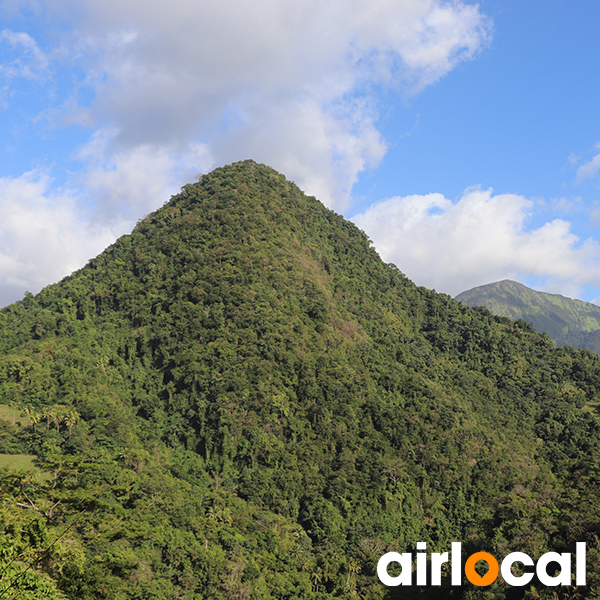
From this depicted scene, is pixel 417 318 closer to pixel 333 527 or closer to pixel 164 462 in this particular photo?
pixel 333 527

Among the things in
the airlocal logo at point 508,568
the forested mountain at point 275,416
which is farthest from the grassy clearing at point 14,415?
the airlocal logo at point 508,568

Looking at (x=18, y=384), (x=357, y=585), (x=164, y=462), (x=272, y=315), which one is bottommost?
(x=357, y=585)

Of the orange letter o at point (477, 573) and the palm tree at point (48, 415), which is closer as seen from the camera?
the orange letter o at point (477, 573)

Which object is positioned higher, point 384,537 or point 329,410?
point 329,410

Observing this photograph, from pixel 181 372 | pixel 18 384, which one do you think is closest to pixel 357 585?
pixel 181 372

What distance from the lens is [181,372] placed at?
77500 millimetres

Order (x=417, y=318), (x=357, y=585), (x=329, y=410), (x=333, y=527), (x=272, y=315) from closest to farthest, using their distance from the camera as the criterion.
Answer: (x=357, y=585), (x=333, y=527), (x=329, y=410), (x=272, y=315), (x=417, y=318)

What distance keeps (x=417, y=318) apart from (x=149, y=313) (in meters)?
62.2

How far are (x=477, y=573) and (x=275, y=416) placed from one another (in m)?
37.8

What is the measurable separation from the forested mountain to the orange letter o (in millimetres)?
873

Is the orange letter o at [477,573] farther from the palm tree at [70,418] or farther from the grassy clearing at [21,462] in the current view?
the palm tree at [70,418]

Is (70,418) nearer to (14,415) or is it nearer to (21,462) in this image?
(21,462)

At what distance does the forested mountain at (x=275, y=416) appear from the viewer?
4728cm

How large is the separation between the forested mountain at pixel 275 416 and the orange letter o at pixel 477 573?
2.86ft
